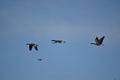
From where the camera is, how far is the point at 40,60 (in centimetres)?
4081

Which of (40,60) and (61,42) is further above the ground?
(61,42)

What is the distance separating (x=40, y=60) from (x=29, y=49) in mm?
2864

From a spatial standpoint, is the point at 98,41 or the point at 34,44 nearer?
the point at 98,41

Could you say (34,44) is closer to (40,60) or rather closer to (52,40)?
(40,60)

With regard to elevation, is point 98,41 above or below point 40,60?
above

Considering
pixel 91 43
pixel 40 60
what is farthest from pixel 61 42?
pixel 40 60

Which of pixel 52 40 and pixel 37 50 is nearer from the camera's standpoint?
pixel 52 40

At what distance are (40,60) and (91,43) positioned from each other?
9.48 metres

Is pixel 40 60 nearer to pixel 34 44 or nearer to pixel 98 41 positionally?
pixel 34 44

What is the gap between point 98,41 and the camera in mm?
34688

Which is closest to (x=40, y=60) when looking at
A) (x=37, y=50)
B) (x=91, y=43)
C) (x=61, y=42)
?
(x=37, y=50)

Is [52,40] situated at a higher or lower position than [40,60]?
higher

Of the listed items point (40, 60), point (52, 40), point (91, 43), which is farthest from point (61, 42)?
point (40, 60)

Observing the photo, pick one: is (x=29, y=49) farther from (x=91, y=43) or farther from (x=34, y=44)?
(x=91, y=43)
